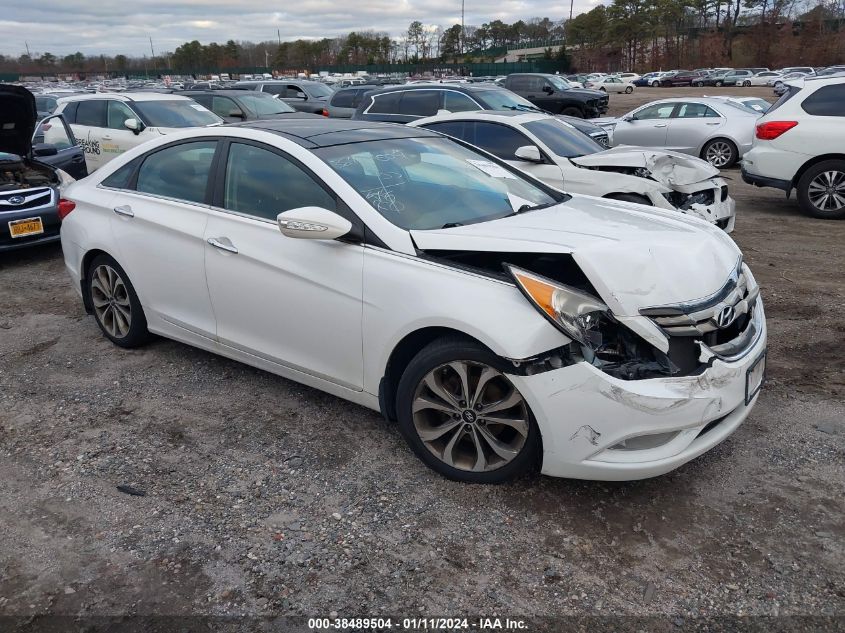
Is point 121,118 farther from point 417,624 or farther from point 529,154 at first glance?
point 417,624

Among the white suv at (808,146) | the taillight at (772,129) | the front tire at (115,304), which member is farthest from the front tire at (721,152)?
the front tire at (115,304)

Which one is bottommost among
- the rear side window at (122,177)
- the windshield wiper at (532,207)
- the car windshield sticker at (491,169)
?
the windshield wiper at (532,207)

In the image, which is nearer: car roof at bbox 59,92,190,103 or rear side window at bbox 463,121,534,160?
rear side window at bbox 463,121,534,160

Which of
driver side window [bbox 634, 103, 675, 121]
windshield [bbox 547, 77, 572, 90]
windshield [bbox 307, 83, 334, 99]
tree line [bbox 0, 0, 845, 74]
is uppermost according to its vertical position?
tree line [bbox 0, 0, 845, 74]

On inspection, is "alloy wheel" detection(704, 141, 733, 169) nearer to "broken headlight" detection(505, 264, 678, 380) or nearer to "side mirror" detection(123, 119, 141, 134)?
"side mirror" detection(123, 119, 141, 134)

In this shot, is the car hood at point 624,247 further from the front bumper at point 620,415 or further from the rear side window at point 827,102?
the rear side window at point 827,102

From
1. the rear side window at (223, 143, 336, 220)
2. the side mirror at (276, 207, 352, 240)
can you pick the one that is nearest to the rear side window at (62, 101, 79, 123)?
the rear side window at (223, 143, 336, 220)

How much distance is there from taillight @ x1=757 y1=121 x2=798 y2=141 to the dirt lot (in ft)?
19.0

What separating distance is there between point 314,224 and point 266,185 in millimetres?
755

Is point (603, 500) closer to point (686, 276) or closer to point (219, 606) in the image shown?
point (686, 276)

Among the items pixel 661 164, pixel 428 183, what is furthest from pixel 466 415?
pixel 661 164

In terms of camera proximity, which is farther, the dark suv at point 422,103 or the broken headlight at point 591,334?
the dark suv at point 422,103

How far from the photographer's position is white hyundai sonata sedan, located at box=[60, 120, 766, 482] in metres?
2.92

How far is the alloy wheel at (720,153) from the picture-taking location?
1392 centimetres
